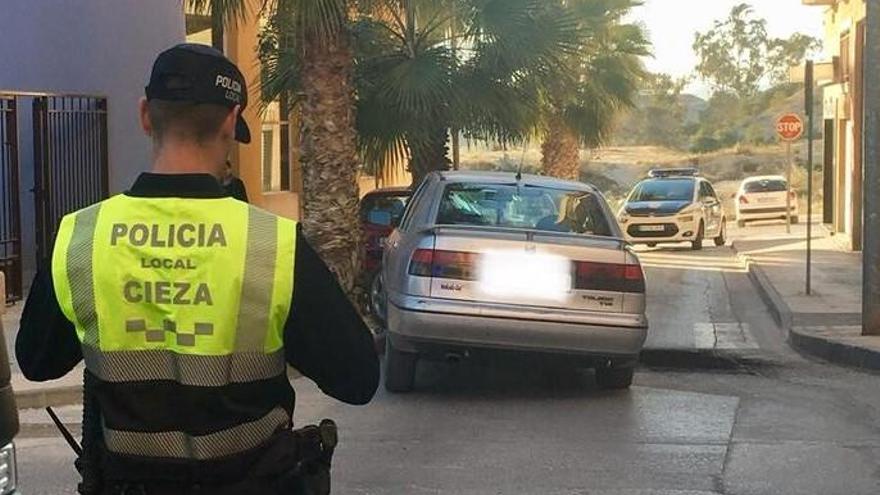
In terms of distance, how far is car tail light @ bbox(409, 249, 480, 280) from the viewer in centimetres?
889

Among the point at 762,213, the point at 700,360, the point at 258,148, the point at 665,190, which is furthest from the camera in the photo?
the point at 762,213

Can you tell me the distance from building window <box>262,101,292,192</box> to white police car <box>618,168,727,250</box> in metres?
7.74

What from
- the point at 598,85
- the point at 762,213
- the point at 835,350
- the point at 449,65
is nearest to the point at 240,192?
the point at 835,350

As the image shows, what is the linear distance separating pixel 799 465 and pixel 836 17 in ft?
82.2

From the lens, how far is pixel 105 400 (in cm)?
273

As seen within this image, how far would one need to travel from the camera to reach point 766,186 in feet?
128

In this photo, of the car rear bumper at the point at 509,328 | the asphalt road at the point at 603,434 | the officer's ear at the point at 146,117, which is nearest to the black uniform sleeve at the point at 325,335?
the officer's ear at the point at 146,117

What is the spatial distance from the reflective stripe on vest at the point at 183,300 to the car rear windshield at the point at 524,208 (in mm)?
6802

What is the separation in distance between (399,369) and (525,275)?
117 centimetres

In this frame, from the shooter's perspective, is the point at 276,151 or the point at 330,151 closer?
the point at 330,151

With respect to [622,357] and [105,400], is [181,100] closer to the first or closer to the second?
[105,400]

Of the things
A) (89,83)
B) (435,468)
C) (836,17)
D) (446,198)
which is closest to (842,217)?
(836,17)

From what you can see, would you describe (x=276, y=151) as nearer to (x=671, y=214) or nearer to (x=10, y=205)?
(x=671, y=214)

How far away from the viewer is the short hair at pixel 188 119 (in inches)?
108
